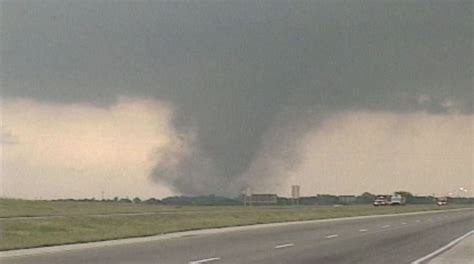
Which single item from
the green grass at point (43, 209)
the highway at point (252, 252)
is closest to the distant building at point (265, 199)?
the green grass at point (43, 209)

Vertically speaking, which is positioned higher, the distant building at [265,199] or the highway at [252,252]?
the distant building at [265,199]

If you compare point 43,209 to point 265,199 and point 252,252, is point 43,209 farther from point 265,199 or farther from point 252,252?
point 265,199

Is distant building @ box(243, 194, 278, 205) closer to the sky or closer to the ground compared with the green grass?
closer to the sky

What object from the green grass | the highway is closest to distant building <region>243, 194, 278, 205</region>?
the green grass

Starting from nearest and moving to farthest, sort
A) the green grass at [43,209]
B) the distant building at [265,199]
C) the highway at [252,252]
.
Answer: the highway at [252,252] < the green grass at [43,209] < the distant building at [265,199]

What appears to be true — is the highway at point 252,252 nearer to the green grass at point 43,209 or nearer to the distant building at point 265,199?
the green grass at point 43,209

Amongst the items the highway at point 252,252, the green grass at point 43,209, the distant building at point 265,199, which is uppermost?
the distant building at point 265,199

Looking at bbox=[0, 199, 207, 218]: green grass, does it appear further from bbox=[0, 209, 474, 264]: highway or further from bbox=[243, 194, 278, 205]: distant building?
bbox=[243, 194, 278, 205]: distant building

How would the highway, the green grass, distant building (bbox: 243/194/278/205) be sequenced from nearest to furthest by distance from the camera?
1. the highway
2. the green grass
3. distant building (bbox: 243/194/278/205)

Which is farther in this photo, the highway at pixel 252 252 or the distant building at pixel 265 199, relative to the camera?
the distant building at pixel 265 199

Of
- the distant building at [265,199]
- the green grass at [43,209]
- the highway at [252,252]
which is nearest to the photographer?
the highway at [252,252]

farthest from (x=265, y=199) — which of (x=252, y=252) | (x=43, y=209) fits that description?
(x=252, y=252)

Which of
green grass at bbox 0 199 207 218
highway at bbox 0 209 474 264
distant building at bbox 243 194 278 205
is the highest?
distant building at bbox 243 194 278 205

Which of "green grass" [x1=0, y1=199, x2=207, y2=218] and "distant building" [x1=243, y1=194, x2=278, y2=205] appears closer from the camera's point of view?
"green grass" [x1=0, y1=199, x2=207, y2=218]
